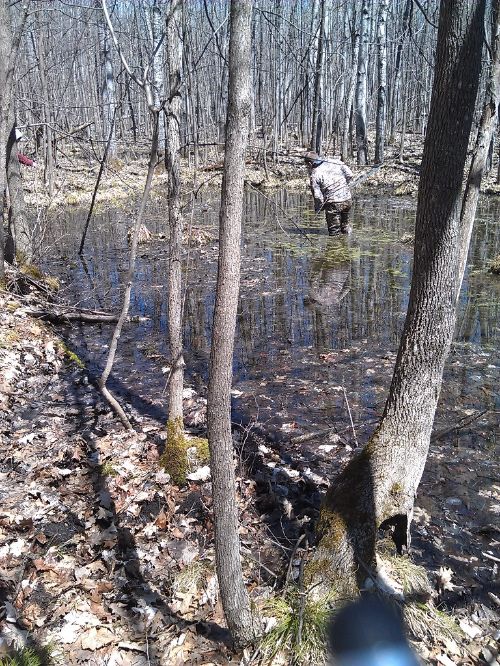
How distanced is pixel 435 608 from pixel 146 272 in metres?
9.93

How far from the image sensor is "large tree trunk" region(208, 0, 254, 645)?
2217 millimetres

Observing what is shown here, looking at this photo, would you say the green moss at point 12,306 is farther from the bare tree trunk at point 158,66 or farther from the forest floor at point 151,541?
the bare tree trunk at point 158,66

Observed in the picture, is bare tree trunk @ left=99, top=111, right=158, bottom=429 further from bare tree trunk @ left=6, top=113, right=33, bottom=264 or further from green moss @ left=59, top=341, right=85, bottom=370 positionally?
bare tree trunk @ left=6, top=113, right=33, bottom=264

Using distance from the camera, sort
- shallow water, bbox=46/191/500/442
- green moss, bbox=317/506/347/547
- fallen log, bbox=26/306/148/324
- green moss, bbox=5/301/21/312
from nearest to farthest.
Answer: green moss, bbox=317/506/347/547 → shallow water, bbox=46/191/500/442 → green moss, bbox=5/301/21/312 → fallen log, bbox=26/306/148/324

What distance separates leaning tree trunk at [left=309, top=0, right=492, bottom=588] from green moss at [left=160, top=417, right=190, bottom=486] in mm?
1421

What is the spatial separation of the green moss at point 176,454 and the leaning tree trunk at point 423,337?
142 centimetres

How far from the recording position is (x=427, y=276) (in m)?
3.24

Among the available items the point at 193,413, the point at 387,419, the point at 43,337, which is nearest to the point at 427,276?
the point at 387,419

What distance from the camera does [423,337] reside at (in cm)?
337

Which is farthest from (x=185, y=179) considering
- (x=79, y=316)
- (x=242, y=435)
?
(x=242, y=435)

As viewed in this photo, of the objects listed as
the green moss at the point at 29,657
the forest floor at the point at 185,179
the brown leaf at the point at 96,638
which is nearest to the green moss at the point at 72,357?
the brown leaf at the point at 96,638

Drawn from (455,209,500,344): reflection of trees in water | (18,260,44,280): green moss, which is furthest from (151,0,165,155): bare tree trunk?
(455,209,500,344): reflection of trees in water

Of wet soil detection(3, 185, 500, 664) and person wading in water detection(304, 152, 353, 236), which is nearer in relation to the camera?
wet soil detection(3, 185, 500, 664)

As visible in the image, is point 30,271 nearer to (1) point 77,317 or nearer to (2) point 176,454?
(1) point 77,317
